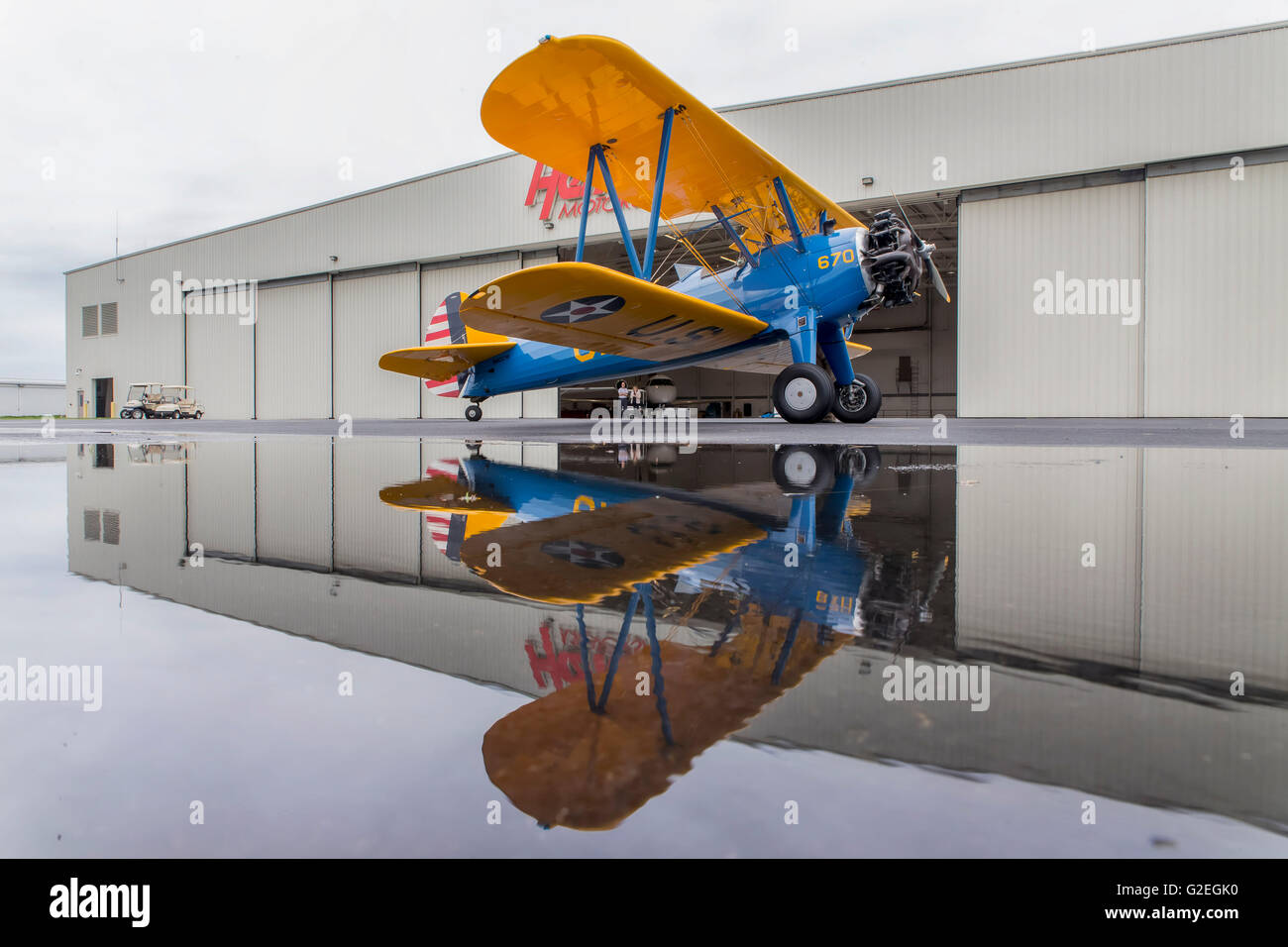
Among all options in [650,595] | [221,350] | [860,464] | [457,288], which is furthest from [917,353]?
[650,595]

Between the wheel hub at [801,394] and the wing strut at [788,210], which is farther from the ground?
the wing strut at [788,210]

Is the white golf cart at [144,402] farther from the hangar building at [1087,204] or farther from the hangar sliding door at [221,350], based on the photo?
the hangar building at [1087,204]

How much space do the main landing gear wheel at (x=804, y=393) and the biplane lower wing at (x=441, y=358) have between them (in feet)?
14.4

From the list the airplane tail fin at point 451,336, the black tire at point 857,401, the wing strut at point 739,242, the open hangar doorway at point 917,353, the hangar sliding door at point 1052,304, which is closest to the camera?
the wing strut at point 739,242

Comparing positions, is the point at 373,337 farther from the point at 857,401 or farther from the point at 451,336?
the point at 857,401

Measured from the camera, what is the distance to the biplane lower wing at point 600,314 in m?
5.49

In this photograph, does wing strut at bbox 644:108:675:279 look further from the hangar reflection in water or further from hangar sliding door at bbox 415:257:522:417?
hangar sliding door at bbox 415:257:522:417

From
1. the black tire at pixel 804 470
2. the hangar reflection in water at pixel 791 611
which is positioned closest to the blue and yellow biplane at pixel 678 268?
the black tire at pixel 804 470

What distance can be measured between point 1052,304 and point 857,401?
7685 millimetres

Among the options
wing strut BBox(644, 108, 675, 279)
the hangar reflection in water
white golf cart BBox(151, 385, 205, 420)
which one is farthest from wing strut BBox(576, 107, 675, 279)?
white golf cart BBox(151, 385, 205, 420)

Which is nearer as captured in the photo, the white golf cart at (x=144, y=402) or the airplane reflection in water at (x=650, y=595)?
the airplane reflection in water at (x=650, y=595)

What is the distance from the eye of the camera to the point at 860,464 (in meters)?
3.92
